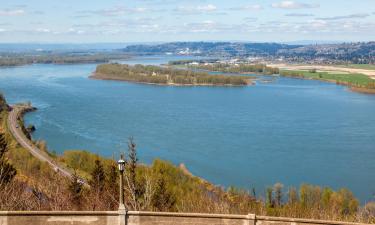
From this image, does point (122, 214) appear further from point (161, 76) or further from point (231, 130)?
point (161, 76)

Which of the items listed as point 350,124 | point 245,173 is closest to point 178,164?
point 245,173

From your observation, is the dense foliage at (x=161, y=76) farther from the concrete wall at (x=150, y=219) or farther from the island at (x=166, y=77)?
the concrete wall at (x=150, y=219)

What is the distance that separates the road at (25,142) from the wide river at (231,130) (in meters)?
0.76

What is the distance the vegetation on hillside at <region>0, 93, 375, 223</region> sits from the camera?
18.3ft

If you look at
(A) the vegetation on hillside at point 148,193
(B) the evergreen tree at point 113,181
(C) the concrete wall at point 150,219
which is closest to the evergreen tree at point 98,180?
(A) the vegetation on hillside at point 148,193

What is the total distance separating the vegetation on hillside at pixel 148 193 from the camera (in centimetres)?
557

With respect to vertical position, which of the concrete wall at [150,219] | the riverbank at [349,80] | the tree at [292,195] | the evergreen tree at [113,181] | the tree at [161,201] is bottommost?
the tree at [292,195]

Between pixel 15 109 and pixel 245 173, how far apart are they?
1402 cm

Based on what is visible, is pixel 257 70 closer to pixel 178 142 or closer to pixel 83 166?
pixel 178 142

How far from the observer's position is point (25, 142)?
15.6m

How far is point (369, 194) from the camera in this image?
10.9m

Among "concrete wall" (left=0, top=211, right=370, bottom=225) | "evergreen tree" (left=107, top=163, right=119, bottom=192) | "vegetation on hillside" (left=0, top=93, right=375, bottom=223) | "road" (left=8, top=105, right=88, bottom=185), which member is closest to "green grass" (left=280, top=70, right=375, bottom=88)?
"road" (left=8, top=105, right=88, bottom=185)

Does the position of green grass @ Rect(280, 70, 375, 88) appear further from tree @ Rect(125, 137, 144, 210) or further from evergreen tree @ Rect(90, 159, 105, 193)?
evergreen tree @ Rect(90, 159, 105, 193)

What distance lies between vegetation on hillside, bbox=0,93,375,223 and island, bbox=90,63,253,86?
780 inches
